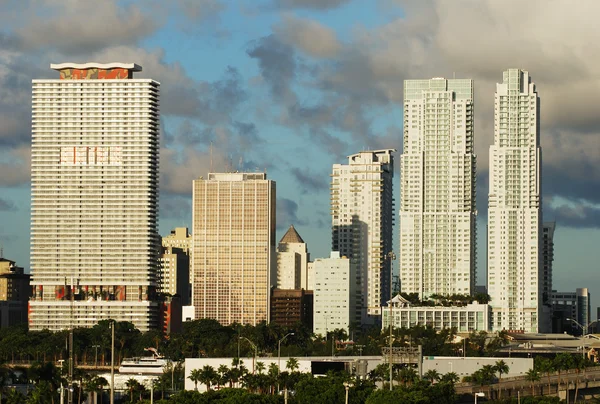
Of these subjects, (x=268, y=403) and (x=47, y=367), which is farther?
(x=268, y=403)

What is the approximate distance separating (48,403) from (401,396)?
160 feet

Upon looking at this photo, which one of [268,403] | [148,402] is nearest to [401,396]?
[268,403]

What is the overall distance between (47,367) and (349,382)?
57581mm

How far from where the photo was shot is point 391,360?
19612cm

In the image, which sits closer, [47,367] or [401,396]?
[47,367]

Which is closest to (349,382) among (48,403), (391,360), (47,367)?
(391,360)

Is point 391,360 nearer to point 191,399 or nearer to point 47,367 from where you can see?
point 191,399

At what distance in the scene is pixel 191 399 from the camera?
195 metres

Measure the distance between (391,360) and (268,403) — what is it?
59.5 ft

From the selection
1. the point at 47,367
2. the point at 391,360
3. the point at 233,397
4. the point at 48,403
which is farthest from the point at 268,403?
the point at 47,367

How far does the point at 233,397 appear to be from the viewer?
194 meters

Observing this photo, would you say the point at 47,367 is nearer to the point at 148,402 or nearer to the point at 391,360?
the point at 148,402

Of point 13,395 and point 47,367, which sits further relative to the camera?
point 13,395

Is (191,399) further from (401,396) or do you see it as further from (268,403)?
(401,396)
